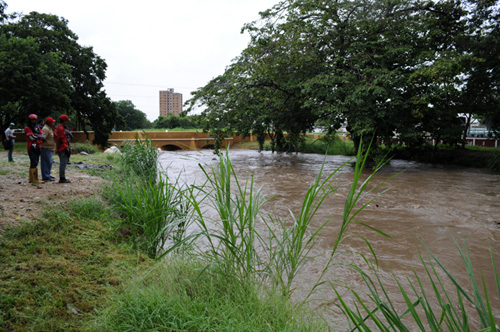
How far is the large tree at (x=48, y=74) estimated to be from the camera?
1748 cm

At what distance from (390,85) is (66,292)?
1074 centimetres

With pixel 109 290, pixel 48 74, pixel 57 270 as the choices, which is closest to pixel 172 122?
pixel 48 74

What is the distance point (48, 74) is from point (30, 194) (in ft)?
54.0

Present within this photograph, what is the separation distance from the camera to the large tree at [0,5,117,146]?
57.4ft

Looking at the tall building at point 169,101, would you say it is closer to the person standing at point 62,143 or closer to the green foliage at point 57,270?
the person standing at point 62,143

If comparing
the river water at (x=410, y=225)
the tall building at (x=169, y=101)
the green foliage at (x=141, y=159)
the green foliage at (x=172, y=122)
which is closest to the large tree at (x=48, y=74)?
the green foliage at (x=141, y=159)

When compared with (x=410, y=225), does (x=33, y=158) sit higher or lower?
higher

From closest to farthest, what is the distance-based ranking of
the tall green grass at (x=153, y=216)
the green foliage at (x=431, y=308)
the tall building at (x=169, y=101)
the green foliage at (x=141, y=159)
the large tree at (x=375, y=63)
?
1. the green foliage at (x=431, y=308)
2. the tall green grass at (x=153, y=216)
3. the green foliage at (x=141, y=159)
4. the large tree at (x=375, y=63)
5. the tall building at (x=169, y=101)

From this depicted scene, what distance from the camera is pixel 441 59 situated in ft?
34.8

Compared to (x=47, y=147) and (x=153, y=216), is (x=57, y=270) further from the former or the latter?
(x=47, y=147)

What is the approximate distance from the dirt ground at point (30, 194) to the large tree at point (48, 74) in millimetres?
11506

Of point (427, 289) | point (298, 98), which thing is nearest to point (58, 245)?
point (427, 289)

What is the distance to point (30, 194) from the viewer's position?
5.90 m

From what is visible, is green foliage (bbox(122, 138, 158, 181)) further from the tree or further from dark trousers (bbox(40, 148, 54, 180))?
the tree
